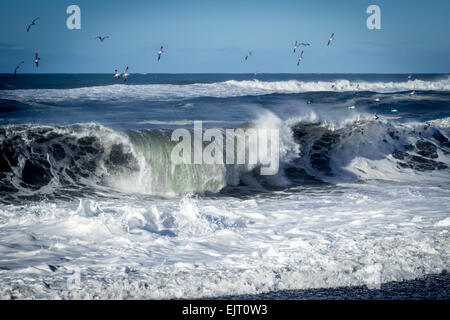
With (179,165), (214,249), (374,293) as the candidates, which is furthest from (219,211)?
(179,165)

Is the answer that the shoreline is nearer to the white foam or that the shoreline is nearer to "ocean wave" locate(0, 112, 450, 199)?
the white foam

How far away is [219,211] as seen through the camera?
7.64 meters

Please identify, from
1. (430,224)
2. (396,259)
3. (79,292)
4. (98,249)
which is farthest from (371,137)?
(79,292)

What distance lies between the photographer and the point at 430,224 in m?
6.71

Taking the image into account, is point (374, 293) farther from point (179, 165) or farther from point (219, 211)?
point (179, 165)

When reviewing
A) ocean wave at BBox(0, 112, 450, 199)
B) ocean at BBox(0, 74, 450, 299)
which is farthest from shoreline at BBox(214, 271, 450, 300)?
ocean wave at BBox(0, 112, 450, 199)

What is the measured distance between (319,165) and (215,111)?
30.5 ft

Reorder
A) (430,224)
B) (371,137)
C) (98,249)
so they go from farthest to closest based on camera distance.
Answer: (371,137) → (430,224) → (98,249)

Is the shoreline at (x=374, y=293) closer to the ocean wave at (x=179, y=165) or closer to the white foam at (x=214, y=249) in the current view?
the white foam at (x=214, y=249)

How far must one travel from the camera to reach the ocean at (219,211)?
479 centimetres

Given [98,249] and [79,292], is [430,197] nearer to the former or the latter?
[98,249]

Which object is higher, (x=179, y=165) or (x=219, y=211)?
(x=179, y=165)

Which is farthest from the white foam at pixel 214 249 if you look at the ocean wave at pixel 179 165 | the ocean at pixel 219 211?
the ocean wave at pixel 179 165
